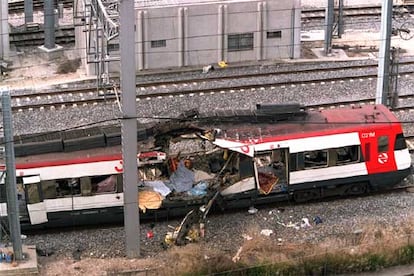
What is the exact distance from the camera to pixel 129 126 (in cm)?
1783

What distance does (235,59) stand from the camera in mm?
29625

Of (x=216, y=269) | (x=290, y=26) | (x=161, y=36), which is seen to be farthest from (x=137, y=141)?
(x=290, y=26)

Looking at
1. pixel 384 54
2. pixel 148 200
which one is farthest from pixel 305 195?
pixel 384 54

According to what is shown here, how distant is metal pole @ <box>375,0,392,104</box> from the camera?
945 inches

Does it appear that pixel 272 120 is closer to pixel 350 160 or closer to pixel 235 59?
pixel 350 160

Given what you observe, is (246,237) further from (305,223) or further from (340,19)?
(340,19)

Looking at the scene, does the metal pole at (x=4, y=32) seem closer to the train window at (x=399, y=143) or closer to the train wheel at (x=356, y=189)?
the train wheel at (x=356, y=189)

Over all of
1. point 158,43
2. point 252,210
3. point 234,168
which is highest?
point 158,43

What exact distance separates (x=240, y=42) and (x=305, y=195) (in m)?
10.2

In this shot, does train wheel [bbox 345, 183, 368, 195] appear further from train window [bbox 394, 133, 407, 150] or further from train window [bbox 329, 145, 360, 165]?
train window [bbox 394, 133, 407, 150]

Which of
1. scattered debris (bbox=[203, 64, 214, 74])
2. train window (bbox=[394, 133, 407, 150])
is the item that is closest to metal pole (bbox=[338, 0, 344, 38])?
scattered debris (bbox=[203, 64, 214, 74])

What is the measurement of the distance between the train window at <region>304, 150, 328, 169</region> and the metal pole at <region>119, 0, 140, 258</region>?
4.28 m

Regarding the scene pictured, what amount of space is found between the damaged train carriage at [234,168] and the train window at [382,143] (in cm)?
2

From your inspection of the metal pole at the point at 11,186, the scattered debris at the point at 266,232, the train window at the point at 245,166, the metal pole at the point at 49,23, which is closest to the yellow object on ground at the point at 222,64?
the metal pole at the point at 49,23
